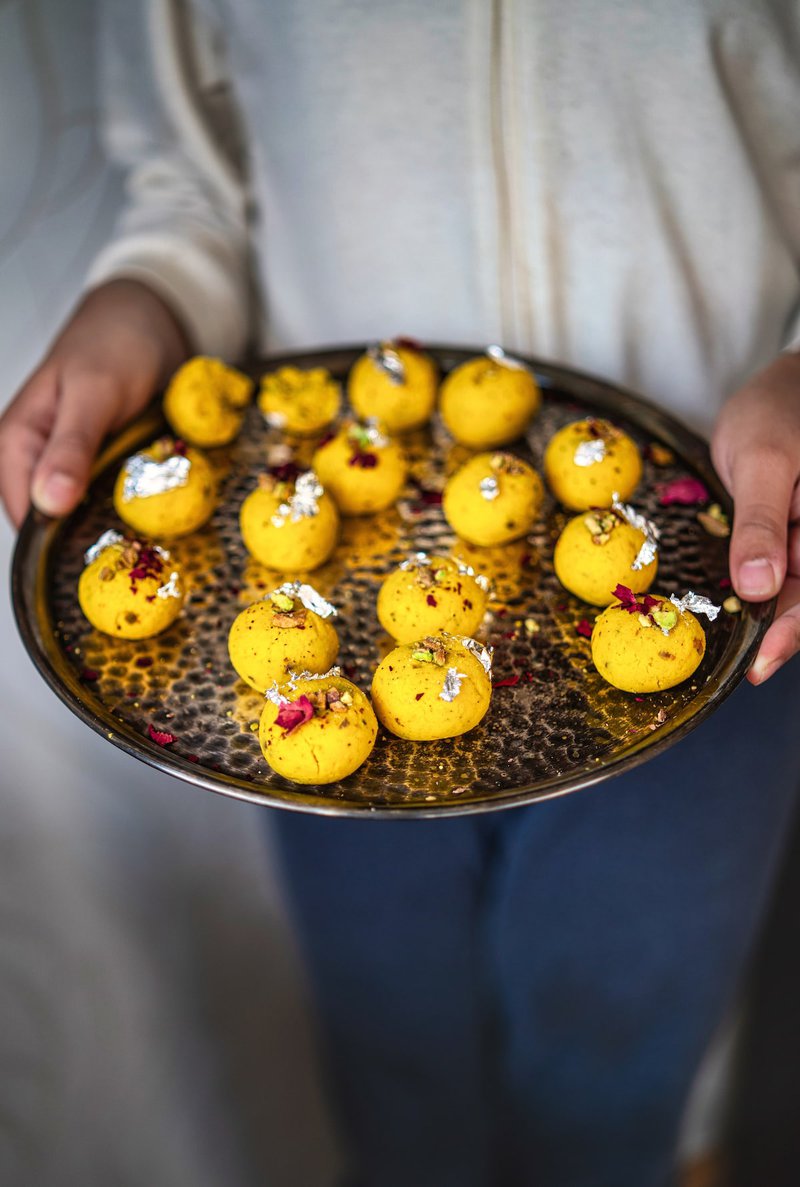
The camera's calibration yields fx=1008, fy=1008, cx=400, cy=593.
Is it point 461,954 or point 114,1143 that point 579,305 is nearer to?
point 461,954

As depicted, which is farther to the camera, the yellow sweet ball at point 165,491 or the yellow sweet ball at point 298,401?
the yellow sweet ball at point 298,401

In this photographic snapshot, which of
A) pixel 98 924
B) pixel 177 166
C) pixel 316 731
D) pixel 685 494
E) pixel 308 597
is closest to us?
pixel 316 731

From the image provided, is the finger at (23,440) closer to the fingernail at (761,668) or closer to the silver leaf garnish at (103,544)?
the silver leaf garnish at (103,544)

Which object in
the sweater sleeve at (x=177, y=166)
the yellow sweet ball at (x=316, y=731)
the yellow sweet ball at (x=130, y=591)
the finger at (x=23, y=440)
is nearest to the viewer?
the yellow sweet ball at (x=316, y=731)

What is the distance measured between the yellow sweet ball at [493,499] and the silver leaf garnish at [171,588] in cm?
21

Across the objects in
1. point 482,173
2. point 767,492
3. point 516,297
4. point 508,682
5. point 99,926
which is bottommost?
point 99,926

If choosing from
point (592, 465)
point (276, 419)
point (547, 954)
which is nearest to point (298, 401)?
point (276, 419)

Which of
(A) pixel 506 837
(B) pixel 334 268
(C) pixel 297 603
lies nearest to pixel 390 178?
(B) pixel 334 268

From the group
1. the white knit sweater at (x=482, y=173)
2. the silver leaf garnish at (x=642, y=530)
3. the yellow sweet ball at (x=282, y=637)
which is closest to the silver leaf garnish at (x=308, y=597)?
the yellow sweet ball at (x=282, y=637)

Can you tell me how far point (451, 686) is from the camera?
615 mm

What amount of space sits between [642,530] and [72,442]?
0.44m

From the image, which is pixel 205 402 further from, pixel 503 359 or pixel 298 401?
pixel 503 359

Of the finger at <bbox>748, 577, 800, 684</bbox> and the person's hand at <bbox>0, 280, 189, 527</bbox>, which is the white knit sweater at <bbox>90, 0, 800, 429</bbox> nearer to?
the person's hand at <bbox>0, 280, 189, 527</bbox>

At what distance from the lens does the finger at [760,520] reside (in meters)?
0.64
